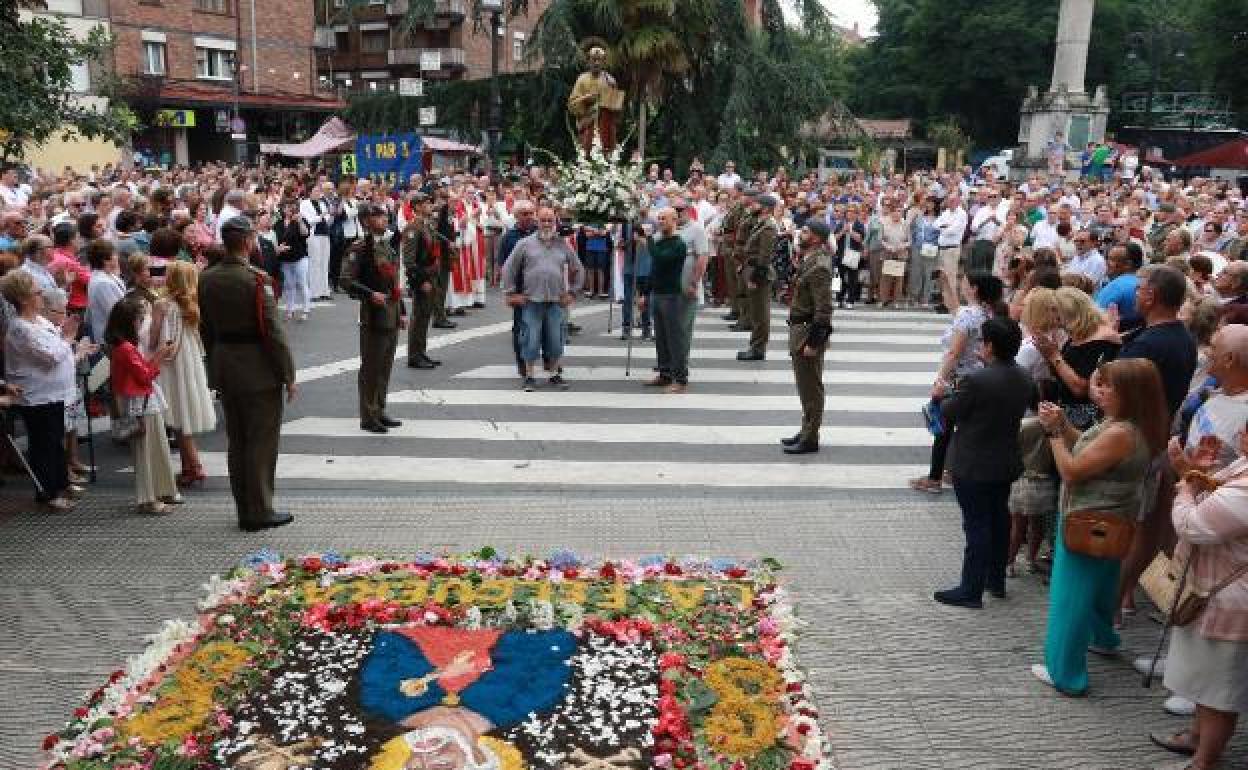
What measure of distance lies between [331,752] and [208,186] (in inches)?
764

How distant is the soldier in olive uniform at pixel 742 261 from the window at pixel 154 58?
117ft

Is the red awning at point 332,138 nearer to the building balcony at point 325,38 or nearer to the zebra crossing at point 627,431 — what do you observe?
the zebra crossing at point 627,431

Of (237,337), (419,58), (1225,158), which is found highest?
(419,58)

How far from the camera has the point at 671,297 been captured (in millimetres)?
11609

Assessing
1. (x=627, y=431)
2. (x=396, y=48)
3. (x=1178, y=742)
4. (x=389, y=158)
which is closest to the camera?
(x=1178, y=742)

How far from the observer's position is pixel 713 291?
718 inches

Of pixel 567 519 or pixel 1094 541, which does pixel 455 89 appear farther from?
pixel 1094 541

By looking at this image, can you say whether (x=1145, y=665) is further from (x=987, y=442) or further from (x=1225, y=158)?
(x=1225, y=158)

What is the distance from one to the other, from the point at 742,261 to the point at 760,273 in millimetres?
1216

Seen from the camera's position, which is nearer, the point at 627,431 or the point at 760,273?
the point at 627,431

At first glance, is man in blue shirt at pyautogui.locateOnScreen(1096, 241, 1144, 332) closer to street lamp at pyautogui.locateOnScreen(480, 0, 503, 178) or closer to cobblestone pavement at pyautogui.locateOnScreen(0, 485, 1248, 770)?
cobblestone pavement at pyautogui.locateOnScreen(0, 485, 1248, 770)

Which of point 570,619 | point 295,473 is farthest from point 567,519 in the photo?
point 295,473

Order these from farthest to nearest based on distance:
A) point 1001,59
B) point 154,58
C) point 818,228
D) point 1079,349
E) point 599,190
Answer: point 1001,59
point 154,58
point 599,190
point 818,228
point 1079,349

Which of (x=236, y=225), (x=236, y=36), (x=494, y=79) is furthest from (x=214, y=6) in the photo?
(x=236, y=225)
